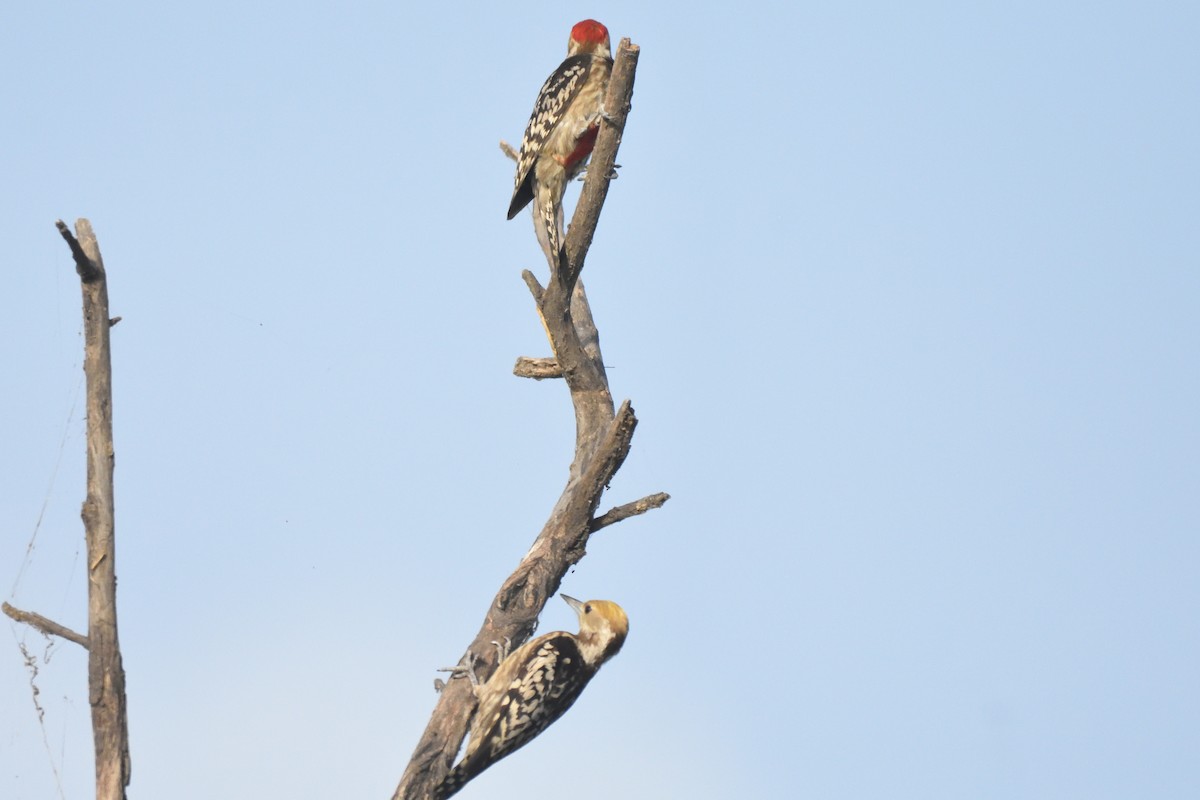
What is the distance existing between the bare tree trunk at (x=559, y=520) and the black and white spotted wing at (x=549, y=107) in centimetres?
225

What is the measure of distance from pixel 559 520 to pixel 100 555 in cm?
266

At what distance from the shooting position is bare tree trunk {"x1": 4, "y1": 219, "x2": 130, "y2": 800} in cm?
538

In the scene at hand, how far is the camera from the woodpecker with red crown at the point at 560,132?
9.21m

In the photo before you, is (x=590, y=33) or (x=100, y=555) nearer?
(x=100, y=555)

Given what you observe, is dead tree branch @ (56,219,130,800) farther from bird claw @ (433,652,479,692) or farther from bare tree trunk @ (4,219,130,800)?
bird claw @ (433,652,479,692)

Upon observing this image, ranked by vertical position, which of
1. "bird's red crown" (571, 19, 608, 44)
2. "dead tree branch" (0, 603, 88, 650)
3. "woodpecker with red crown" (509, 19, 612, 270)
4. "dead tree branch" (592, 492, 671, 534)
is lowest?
"dead tree branch" (0, 603, 88, 650)

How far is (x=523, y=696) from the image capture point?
23.1ft

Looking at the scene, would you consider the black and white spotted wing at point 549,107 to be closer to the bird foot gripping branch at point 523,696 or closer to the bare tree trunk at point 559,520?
the bare tree trunk at point 559,520

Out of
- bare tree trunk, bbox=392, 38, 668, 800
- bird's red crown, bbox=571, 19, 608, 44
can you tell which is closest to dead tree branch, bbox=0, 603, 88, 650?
bare tree trunk, bbox=392, 38, 668, 800

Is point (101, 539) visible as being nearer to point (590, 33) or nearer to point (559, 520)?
point (559, 520)

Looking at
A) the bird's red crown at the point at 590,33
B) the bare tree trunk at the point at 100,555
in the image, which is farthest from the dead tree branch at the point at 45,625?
the bird's red crown at the point at 590,33

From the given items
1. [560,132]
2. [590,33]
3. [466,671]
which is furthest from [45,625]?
[590,33]

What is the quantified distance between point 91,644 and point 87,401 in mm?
1101

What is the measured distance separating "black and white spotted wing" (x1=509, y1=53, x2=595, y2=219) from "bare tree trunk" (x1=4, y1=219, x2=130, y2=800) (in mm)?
4316
